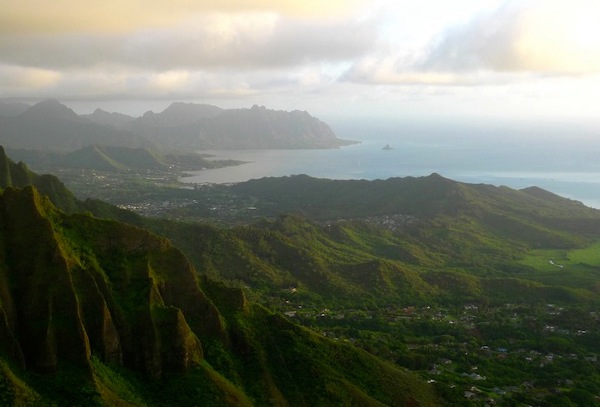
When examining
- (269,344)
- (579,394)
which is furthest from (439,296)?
(269,344)

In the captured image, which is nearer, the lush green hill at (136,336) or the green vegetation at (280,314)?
the lush green hill at (136,336)

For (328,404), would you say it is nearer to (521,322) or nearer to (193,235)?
(521,322)

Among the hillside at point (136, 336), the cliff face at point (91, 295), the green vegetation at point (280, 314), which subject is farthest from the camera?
the green vegetation at point (280, 314)

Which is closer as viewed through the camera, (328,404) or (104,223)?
(328,404)

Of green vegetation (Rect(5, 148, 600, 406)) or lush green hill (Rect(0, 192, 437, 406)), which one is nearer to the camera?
lush green hill (Rect(0, 192, 437, 406))

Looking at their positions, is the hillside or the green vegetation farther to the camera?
the green vegetation

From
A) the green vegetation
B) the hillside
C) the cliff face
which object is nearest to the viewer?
the hillside

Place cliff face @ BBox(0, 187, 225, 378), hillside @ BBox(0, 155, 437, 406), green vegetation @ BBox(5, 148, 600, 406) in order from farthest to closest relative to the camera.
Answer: green vegetation @ BBox(5, 148, 600, 406) → cliff face @ BBox(0, 187, 225, 378) → hillside @ BBox(0, 155, 437, 406)

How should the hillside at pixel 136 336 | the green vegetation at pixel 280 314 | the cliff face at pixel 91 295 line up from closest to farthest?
the hillside at pixel 136 336
the cliff face at pixel 91 295
the green vegetation at pixel 280 314
